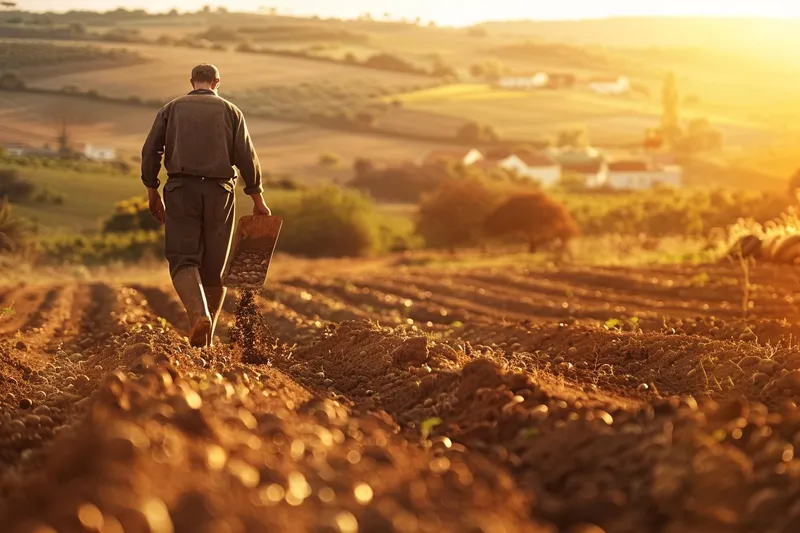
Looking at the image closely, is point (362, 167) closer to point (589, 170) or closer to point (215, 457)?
point (589, 170)

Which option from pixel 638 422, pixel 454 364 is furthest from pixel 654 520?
pixel 454 364

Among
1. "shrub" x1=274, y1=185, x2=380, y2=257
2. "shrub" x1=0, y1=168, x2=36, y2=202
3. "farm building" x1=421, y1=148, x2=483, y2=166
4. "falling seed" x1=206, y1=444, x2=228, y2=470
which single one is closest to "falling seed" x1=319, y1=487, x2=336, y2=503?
"falling seed" x1=206, y1=444, x2=228, y2=470

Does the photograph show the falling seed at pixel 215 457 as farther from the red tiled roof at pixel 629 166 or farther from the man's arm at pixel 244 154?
the red tiled roof at pixel 629 166

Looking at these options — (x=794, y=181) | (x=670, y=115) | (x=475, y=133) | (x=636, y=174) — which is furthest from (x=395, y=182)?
(x=670, y=115)

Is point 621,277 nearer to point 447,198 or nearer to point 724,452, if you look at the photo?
point 724,452

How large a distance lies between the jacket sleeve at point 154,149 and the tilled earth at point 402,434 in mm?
1086

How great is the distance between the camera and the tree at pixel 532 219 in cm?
4106

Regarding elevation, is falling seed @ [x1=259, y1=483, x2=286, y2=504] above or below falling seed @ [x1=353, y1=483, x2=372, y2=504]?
above

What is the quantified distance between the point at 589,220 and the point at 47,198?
25.2 metres

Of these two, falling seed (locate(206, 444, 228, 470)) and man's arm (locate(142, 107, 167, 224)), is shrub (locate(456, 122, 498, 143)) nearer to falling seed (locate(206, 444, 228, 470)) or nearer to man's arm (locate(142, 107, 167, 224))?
man's arm (locate(142, 107, 167, 224))

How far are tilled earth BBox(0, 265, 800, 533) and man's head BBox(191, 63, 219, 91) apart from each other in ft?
5.00

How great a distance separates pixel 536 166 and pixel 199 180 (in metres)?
73.9

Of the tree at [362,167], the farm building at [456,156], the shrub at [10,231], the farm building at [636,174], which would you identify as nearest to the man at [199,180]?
the shrub at [10,231]

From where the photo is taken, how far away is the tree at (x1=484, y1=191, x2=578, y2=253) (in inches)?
1617
